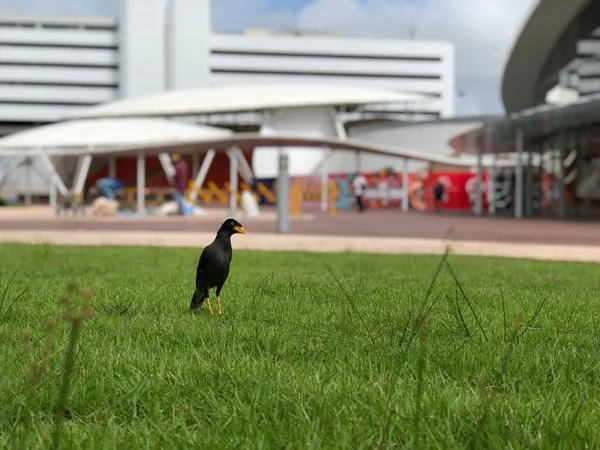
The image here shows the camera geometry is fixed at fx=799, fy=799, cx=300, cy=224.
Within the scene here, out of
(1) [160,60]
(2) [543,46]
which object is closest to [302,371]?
(2) [543,46]

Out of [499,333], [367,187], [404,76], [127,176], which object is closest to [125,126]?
[127,176]

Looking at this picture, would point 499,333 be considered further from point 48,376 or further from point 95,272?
point 95,272

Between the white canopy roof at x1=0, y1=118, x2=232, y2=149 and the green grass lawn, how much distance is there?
42854 mm

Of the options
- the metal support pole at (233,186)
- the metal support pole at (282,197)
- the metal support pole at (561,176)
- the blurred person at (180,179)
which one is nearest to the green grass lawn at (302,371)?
the metal support pole at (282,197)

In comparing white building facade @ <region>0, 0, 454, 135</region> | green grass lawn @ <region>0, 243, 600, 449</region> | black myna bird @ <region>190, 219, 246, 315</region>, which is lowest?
green grass lawn @ <region>0, 243, 600, 449</region>

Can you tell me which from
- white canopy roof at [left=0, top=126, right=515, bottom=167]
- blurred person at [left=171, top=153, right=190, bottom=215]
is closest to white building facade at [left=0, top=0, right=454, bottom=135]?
white canopy roof at [left=0, top=126, right=515, bottom=167]

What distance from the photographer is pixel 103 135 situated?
5262cm

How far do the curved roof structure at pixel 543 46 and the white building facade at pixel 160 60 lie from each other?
55105mm

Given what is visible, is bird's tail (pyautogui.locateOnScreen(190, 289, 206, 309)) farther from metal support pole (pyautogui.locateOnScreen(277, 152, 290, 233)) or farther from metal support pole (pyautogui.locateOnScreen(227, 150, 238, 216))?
metal support pole (pyautogui.locateOnScreen(227, 150, 238, 216))

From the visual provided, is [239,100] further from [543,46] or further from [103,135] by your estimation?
[543,46]

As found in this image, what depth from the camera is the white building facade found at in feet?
340

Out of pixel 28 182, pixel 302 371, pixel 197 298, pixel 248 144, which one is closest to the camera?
pixel 302 371

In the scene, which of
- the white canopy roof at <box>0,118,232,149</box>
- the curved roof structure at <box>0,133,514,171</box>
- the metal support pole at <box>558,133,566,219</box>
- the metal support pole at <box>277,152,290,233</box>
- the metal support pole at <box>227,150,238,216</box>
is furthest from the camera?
the white canopy roof at <box>0,118,232,149</box>

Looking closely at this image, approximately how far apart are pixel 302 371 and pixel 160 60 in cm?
10430
